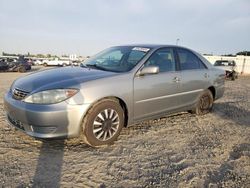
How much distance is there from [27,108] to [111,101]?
3.86ft

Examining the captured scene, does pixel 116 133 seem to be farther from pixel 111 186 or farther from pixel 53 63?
pixel 53 63

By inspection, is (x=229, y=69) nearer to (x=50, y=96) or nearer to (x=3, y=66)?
(x=50, y=96)

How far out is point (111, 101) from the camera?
410 centimetres

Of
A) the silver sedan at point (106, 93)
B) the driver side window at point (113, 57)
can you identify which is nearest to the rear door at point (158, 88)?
the silver sedan at point (106, 93)

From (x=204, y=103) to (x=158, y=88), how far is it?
189cm

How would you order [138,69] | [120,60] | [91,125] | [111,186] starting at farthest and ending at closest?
1. [120,60]
2. [138,69]
3. [91,125]
4. [111,186]

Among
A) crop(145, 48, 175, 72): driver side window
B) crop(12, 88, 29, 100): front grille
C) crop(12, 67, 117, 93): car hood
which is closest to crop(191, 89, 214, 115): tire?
crop(145, 48, 175, 72): driver side window

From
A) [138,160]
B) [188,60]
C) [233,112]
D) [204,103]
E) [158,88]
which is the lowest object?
[233,112]

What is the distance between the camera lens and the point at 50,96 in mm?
3697

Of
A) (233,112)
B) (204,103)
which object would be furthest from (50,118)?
(233,112)

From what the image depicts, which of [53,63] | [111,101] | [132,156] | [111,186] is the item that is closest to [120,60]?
[111,101]

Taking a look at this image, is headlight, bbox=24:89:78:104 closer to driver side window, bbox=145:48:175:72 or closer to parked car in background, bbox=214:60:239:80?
driver side window, bbox=145:48:175:72

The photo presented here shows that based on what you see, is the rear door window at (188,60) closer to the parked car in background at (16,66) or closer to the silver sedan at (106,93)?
the silver sedan at (106,93)

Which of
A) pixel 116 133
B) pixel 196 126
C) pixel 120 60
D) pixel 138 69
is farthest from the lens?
pixel 196 126
